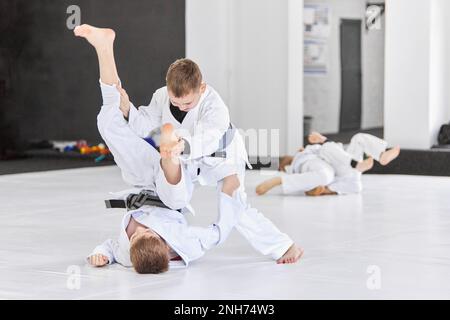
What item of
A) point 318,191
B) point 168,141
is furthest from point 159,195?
point 318,191

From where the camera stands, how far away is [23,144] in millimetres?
7887

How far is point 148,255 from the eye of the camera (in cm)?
333

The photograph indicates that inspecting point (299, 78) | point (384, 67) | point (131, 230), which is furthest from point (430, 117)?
point (131, 230)

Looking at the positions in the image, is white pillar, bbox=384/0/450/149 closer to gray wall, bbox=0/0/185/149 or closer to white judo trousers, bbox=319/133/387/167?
white judo trousers, bbox=319/133/387/167

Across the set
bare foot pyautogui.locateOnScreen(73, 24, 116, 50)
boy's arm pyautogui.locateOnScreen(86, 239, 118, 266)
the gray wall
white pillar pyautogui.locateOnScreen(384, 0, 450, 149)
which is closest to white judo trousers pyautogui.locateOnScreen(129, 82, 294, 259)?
bare foot pyautogui.locateOnScreen(73, 24, 116, 50)

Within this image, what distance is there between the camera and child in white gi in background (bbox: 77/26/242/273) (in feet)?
11.0

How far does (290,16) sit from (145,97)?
148cm

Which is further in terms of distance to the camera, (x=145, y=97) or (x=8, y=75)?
(x=145, y=97)

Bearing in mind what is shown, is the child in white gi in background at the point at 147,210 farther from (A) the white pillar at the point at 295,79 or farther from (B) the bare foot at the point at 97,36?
(A) the white pillar at the point at 295,79

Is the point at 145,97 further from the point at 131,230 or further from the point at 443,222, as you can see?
the point at 131,230

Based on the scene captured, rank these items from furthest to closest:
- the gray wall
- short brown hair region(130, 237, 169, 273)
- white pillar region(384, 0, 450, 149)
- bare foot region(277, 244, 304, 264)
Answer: the gray wall → white pillar region(384, 0, 450, 149) → bare foot region(277, 244, 304, 264) → short brown hair region(130, 237, 169, 273)

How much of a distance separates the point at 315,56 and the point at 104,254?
5024mm

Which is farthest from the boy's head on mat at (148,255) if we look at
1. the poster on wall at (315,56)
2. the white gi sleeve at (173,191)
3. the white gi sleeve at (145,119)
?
the poster on wall at (315,56)

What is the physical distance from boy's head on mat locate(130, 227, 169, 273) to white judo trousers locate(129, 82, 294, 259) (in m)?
0.32
